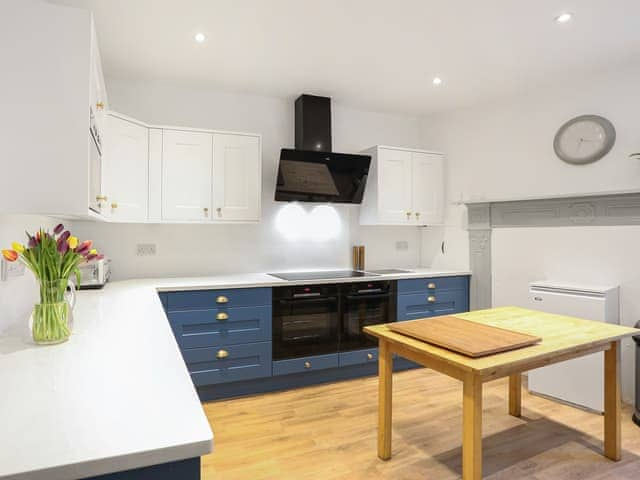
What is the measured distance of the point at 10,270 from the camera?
5.45 ft

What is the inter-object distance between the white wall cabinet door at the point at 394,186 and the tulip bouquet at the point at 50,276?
2.88m

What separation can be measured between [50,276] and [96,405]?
77 centimetres

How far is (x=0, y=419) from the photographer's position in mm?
862

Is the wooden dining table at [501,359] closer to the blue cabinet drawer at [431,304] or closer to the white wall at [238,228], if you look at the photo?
the blue cabinet drawer at [431,304]

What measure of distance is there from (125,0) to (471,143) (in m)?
3.24

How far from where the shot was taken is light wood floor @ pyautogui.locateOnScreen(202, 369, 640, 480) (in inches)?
85.2

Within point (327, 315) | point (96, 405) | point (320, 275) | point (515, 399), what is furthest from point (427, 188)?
point (96, 405)

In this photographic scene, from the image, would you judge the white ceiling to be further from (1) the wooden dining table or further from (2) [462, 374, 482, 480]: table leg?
(2) [462, 374, 482, 480]: table leg

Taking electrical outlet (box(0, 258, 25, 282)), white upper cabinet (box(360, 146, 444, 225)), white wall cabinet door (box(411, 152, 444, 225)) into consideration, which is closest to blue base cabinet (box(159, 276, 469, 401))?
electrical outlet (box(0, 258, 25, 282))

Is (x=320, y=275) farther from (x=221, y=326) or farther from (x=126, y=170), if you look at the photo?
(x=126, y=170)

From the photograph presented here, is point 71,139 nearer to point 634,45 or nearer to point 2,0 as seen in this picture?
point 2,0

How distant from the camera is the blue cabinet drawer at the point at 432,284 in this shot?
371 centimetres

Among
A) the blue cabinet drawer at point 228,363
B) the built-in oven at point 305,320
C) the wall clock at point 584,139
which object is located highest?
the wall clock at point 584,139

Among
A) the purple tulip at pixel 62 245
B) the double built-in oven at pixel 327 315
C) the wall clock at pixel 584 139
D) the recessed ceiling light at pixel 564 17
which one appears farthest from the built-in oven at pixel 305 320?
the recessed ceiling light at pixel 564 17
